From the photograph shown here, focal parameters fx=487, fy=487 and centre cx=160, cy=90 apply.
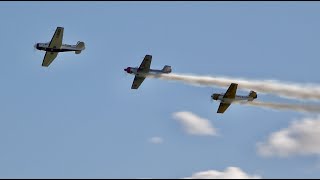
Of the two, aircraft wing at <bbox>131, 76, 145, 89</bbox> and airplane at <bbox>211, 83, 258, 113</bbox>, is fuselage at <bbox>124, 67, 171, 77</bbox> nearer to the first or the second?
aircraft wing at <bbox>131, 76, 145, 89</bbox>

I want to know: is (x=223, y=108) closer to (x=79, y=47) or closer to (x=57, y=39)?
(x=79, y=47)

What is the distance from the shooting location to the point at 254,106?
203 ft

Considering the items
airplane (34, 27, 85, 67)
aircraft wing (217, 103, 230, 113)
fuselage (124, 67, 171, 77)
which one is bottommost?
aircraft wing (217, 103, 230, 113)

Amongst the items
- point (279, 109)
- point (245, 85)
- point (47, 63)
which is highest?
point (47, 63)

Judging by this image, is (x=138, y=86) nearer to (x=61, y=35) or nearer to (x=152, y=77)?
(x=152, y=77)

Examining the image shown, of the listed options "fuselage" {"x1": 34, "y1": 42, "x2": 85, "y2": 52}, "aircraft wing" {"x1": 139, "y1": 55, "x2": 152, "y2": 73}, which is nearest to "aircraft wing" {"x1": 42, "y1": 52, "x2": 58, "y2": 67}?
"fuselage" {"x1": 34, "y1": 42, "x2": 85, "y2": 52}

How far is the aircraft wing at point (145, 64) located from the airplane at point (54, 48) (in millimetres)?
9740

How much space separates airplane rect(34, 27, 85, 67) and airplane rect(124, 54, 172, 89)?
760cm

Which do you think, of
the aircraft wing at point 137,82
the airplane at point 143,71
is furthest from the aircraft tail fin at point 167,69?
the aircraft wing at point 137,82

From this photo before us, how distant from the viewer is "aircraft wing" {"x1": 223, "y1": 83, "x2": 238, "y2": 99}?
6259 cm

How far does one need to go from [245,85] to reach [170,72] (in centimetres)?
1103

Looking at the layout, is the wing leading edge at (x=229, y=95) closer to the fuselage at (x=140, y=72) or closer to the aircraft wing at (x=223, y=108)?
the aircraft wing at (x=223, y=108)

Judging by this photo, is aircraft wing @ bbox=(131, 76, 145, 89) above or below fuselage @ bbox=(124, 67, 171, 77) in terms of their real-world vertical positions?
below

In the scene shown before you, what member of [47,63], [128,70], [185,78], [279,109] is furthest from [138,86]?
[279,109]
